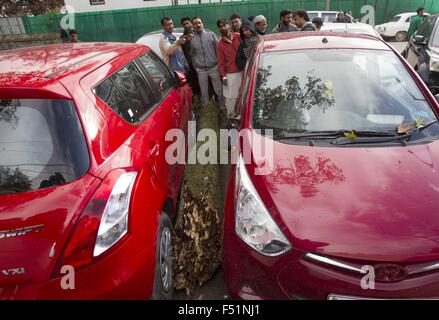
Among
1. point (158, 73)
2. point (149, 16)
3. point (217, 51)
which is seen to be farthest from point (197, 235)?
point (149, 16)

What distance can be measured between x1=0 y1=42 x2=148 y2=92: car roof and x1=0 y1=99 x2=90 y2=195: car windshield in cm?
15

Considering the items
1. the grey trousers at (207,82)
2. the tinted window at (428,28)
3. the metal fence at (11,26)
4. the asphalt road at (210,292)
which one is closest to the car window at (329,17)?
the tinted window at (428,28)

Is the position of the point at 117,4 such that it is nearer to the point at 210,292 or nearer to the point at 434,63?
the point at 434,63

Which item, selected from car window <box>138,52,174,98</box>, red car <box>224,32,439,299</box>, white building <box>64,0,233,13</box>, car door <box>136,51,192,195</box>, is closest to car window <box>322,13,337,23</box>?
car door <box>136,51,192,195</box>

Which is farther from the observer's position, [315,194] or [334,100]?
[334,100]

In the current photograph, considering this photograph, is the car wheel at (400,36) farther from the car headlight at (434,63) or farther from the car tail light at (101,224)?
the car tail light at (101,224)

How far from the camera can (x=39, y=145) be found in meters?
1.78

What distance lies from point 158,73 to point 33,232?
2.34 m

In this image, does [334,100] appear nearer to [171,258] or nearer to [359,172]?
[359,172]

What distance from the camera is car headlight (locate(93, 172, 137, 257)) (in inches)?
66.4

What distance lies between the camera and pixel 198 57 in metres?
5.93
